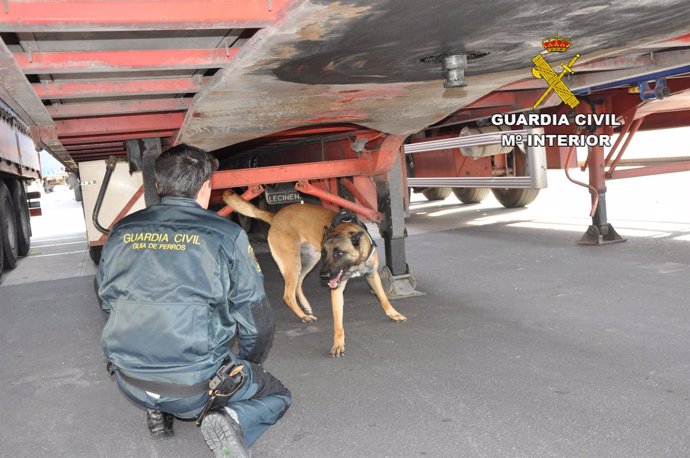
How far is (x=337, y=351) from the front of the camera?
460 cm

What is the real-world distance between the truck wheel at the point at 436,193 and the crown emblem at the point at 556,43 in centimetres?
1234

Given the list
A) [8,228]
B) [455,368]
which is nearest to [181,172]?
[455,368]

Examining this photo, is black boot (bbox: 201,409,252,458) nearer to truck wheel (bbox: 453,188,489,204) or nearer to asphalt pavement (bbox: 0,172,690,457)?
asphalt pavement (bbox: 0,172,690,457)

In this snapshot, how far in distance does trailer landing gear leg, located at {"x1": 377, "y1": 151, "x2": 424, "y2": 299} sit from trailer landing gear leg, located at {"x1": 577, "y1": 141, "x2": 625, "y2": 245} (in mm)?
2863

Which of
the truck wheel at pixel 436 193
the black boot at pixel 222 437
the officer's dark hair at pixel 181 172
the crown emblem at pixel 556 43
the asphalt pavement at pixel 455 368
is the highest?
the crown emblem at pixel 556 43

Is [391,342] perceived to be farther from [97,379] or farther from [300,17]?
[300,17]

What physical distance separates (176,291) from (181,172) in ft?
1.88

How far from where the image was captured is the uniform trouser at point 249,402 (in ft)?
9.89

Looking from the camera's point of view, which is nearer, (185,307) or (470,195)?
(185,307)

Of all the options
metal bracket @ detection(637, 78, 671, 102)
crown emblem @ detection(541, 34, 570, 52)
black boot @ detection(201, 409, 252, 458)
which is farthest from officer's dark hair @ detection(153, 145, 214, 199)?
metal bracket @ detection(637, 78, 671, 102)

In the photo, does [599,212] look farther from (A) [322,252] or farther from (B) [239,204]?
(B) [239,204]

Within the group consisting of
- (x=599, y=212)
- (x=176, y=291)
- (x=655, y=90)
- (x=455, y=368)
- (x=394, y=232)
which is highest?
(x=655, y=90)

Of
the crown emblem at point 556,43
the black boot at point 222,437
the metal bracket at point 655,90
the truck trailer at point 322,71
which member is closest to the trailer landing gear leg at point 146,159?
the truck trailer at point 322,71

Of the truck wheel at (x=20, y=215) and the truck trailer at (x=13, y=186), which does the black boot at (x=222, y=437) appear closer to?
the truck trailer at (x=13, y=186)
